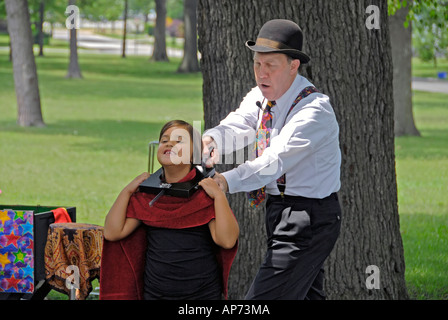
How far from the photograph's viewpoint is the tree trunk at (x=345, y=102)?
19.9 ft

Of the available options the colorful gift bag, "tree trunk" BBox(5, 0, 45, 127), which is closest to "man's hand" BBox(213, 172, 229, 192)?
the colorful gift bag

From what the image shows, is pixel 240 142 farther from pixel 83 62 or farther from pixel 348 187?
pixel 83 62

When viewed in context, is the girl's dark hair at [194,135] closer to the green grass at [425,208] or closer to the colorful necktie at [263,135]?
the colorful necktie at [263,135]

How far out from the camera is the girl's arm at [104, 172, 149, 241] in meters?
4.28

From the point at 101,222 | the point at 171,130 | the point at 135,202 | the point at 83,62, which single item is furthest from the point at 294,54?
the point at 83,62

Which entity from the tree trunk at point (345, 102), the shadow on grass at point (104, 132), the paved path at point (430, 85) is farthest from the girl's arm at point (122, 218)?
the paved path at point (430, 85)

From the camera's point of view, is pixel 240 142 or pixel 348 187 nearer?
pixel 240 142

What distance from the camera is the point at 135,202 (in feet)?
14.2

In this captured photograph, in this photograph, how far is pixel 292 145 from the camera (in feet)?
14.0

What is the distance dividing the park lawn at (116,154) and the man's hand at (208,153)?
344cm

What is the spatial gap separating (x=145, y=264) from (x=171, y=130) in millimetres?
723

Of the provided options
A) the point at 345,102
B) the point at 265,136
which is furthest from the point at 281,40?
the point at 345,102

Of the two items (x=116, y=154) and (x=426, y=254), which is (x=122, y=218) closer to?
(x=426, y=254)

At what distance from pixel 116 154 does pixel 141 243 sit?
12271 mm
